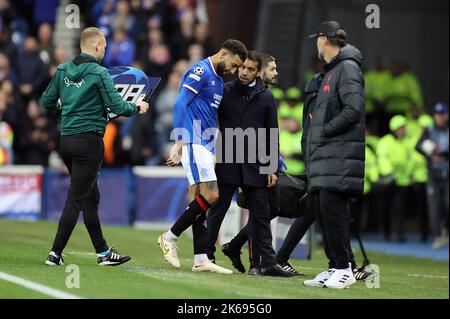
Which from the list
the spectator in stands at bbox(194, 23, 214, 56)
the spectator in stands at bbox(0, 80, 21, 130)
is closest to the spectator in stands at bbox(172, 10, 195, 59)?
the spectator in stands at bbox(194, 23, 214, 56)

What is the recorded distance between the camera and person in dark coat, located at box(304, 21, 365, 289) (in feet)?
37.1

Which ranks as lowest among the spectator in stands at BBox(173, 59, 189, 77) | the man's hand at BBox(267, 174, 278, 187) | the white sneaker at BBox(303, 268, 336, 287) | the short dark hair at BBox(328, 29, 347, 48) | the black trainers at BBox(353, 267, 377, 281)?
the black trainers at BBox(353, 267, 377, 281)

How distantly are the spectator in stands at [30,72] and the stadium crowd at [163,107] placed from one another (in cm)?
2

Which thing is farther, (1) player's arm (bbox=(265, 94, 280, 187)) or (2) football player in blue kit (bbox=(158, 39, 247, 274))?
(1) player's arm (bbox=(265, 94, 280, 187))

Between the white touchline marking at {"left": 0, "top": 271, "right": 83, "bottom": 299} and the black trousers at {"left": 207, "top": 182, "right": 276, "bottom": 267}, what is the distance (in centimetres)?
230

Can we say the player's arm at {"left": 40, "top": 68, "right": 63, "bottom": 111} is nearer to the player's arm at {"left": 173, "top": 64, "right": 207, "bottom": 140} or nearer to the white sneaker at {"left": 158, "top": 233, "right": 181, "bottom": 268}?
the player's arm at {"left": 173, "top": 64, "right": 207, "bottom": 140}

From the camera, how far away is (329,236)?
37.8 ft

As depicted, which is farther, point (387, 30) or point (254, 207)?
point (387, 30)

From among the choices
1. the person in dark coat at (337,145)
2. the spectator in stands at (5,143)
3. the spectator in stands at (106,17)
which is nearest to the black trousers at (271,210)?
the person in dark coat at (337,145)

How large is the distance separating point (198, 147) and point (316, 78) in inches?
53.0

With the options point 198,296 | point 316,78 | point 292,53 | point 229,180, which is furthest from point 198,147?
point 292,53

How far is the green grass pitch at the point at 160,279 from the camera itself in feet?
35.0
